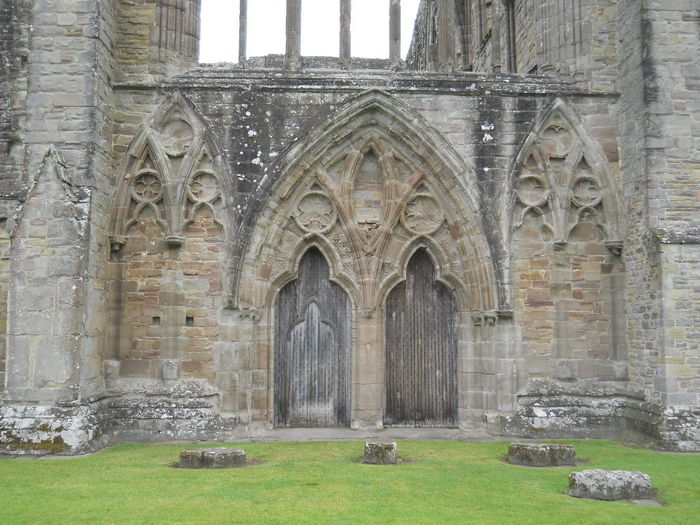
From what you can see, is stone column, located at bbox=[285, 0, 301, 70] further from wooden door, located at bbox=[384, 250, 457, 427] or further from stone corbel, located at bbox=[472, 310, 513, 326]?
stone corbel, located at bbox=[472, 310, 513, 326]

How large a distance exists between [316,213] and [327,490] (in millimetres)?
5131

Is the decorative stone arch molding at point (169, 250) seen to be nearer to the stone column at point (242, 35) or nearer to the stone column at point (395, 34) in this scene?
the stone column at point (242, 35)

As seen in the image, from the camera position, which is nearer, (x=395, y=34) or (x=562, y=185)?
(x=562, y=185)

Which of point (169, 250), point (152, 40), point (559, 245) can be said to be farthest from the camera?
point (152, 40)

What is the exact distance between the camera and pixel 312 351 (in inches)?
437

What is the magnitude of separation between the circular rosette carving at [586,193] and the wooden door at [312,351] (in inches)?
154

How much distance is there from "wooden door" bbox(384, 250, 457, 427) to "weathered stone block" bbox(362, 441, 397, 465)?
2.84 meters

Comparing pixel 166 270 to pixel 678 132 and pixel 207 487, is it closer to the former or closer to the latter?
pixel 207 487

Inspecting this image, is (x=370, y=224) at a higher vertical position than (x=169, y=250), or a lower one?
higher

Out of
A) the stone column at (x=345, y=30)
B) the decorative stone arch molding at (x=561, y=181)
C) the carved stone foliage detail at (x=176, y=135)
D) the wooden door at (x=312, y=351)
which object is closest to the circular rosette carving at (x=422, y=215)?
the decorative stone arch molding at (x=561, y=181)

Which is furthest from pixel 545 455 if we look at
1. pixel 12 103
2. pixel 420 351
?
pixel 12 103

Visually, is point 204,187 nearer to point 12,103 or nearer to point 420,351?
point 12,103

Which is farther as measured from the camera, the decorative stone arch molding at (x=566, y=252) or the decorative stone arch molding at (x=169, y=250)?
the decorative stone arch molding at (x=566, y=252)

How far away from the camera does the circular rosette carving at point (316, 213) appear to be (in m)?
10.9
